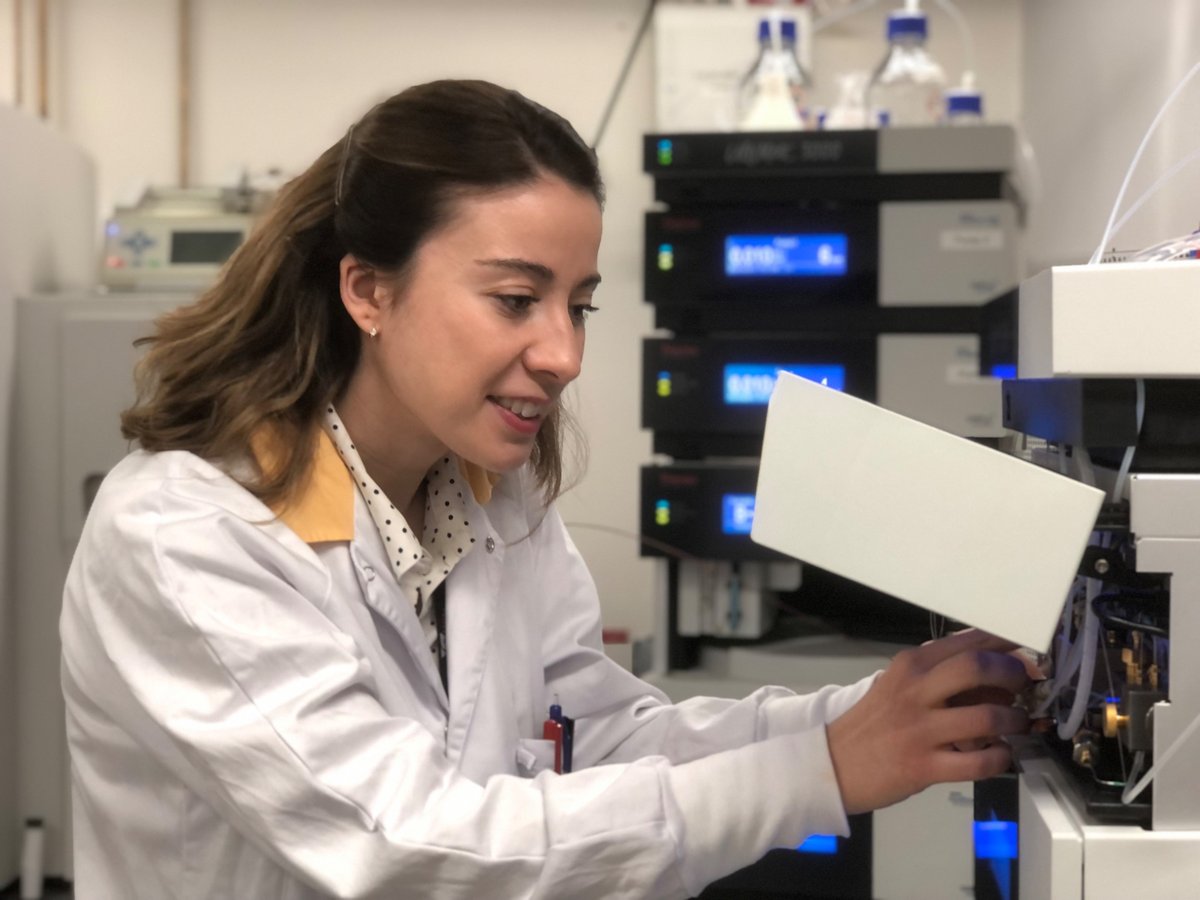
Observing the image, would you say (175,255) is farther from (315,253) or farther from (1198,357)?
(1198,357)

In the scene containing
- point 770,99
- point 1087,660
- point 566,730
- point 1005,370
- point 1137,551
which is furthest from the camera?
point 770,99

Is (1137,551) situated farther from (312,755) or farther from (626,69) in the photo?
(626,69)

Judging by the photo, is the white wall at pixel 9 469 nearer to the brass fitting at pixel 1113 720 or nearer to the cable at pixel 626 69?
the cable at pixel 626 69

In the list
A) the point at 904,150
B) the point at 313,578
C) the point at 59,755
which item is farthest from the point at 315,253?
the point at 59,755

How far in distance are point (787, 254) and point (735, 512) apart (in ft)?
1.10

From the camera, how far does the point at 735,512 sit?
5.45 feet

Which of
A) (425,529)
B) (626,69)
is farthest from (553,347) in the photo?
(626,69)

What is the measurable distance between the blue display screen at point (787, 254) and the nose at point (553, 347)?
0.77 m

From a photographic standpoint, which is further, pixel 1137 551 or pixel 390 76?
pixel 390 76

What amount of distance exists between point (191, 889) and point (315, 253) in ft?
1.66

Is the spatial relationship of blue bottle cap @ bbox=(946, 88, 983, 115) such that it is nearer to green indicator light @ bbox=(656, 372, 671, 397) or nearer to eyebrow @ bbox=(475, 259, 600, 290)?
green indicator light @ bbox=(656, 372, 671, 397)

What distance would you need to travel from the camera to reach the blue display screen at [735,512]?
166 centimetres

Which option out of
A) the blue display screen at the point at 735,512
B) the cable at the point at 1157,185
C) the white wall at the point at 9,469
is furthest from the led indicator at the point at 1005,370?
the white wall at the point at 9,469

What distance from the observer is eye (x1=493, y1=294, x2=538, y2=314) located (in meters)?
0.95
